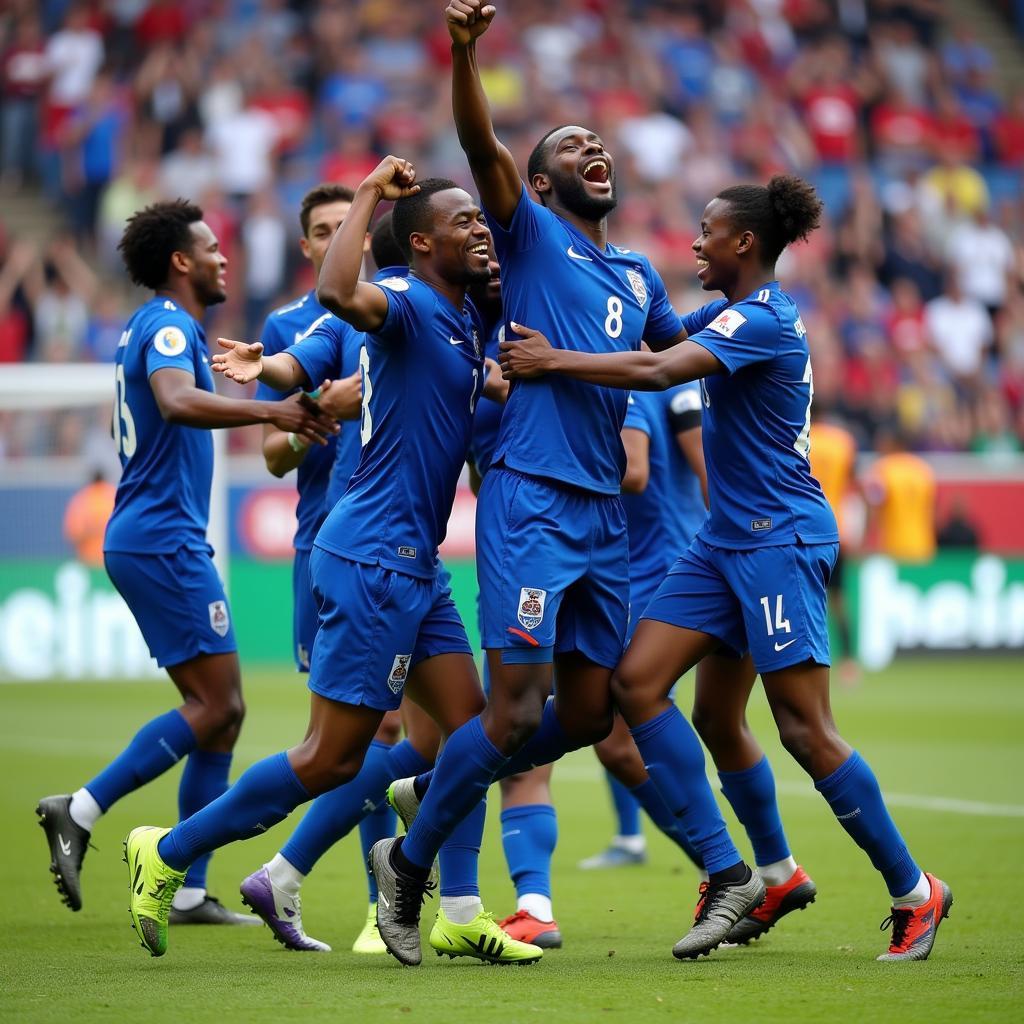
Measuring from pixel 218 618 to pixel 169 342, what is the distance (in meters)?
1.16

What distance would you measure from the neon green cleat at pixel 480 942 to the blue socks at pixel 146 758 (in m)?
1.68

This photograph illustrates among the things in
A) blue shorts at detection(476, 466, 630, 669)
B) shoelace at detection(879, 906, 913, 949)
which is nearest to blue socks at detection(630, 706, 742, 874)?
blue shorts at detection(476, 466, 630, 669)

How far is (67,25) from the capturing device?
22.0 meters

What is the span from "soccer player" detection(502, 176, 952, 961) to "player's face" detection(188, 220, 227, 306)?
6.62 feet

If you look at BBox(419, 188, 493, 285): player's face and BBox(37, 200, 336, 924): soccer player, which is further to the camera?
BBox(37, 200, 336, 924): soccer player

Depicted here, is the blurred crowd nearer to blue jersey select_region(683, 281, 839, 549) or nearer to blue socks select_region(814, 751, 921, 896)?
blue jersey select_region(683, 281, 839, 549)

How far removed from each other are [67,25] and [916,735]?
14.6 metres

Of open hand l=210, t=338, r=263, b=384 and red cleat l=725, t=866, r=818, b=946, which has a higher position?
open hand l=210, t=338, r=263, b=384

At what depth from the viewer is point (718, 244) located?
614cm

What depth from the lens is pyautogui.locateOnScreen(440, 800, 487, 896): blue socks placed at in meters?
5.82

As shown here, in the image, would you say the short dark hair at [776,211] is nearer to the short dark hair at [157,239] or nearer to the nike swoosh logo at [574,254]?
the nike swoosh logo at [574,254]

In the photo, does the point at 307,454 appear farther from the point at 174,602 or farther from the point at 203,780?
the point at 203,780

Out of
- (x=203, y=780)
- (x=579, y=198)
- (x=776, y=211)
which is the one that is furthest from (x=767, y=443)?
(x=203, y=780)

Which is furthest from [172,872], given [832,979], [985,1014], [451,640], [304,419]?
[985,1014]
